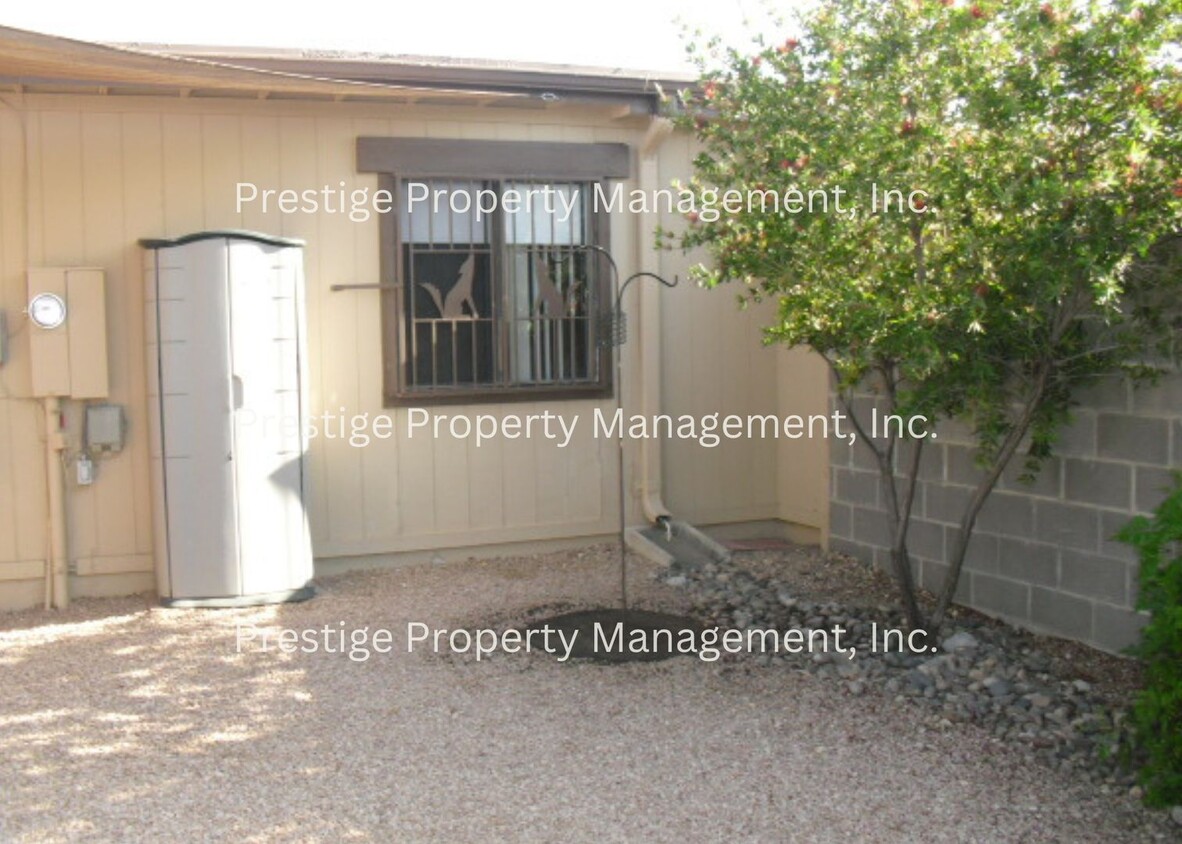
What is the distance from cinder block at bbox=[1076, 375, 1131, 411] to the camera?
5.54 m

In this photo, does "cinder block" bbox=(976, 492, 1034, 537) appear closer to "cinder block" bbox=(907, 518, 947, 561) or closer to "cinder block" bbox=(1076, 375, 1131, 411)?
"cinder block" bbox=(907, 518, 947, 561)

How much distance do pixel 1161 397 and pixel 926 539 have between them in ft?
5.88

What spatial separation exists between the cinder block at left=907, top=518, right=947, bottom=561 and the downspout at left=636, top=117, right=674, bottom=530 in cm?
160

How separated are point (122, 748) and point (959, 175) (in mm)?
3696

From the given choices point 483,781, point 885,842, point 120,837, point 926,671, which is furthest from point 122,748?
point 926,671

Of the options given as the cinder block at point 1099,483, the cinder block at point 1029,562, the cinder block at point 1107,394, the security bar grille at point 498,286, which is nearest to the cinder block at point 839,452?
the cinder block at point 1029,562

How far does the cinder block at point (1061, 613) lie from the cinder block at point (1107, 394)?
34.1 inches

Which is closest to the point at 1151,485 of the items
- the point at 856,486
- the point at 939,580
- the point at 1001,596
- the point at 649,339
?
the point at 1001,596

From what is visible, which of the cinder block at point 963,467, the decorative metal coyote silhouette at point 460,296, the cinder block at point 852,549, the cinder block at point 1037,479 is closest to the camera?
the cinder block at point 1037,479

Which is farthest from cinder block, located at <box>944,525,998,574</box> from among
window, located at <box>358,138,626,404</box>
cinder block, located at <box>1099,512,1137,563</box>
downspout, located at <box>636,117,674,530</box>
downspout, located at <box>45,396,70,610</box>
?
downspout, located at <box>45,396,70,610</box>

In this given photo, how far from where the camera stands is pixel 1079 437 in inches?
228

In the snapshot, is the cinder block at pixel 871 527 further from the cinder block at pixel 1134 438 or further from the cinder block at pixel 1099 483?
the cinder block at pixel 1134 438

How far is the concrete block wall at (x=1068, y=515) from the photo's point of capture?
5.48m

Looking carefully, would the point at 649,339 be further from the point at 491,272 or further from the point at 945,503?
the point at 945,503
